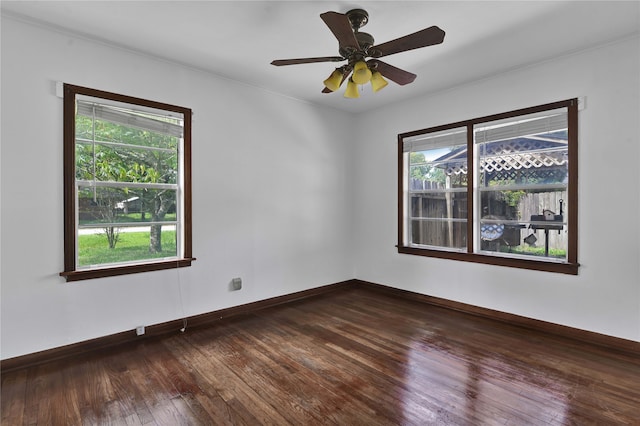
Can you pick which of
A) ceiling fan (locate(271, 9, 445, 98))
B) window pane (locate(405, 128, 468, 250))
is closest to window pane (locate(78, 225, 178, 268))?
ceiling fan (locate(271, 9, 445, 98))

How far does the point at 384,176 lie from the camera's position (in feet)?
16.5

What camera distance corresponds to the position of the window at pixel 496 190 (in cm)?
342

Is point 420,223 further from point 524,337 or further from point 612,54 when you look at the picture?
point 612,54

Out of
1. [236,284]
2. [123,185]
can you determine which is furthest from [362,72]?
[236,284]

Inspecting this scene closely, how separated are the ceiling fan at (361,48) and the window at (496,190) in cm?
170

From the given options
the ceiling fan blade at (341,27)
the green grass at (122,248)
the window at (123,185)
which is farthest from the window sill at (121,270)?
the ceiling fan blade at (341,27)

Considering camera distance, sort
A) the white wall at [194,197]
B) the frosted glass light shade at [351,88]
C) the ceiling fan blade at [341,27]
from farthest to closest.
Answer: the frosted glass light shade at [351,88]
the white wall at [194,197]
the ceiling fan blade at [341,27]

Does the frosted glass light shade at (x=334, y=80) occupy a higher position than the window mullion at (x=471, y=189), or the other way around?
the frosted glass light shade at (x=334, y=80)

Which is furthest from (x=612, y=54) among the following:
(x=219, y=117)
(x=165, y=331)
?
(x=165, y=331)

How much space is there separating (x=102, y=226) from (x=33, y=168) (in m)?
0.70

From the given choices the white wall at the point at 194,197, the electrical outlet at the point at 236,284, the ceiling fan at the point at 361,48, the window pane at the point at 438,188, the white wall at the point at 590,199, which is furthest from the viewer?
the window pane at the point at 438,188

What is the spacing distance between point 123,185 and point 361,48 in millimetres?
2527

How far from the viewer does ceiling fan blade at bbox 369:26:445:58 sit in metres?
2.18

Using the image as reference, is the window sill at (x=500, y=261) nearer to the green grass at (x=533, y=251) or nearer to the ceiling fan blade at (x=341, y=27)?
the green grass at (x=533, y=251)
